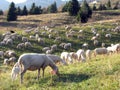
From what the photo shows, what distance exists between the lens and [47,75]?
19531 millimetres

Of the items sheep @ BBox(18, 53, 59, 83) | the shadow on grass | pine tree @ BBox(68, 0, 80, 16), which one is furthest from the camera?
pine tree @ BBox(68, 0, 80, 16)

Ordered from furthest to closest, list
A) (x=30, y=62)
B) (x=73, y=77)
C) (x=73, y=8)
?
(x=73, y=8) < (x=30, y=62) < (x=73, y=77)

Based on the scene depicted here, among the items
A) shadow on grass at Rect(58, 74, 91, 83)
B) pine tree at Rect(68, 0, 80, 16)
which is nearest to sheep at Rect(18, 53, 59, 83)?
shadow on grass at Rect(58, 74, 91, 83)

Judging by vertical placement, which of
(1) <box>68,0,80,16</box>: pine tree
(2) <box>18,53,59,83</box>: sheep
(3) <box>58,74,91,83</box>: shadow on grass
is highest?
(2) <box>18,53,59,83</box>: sheep

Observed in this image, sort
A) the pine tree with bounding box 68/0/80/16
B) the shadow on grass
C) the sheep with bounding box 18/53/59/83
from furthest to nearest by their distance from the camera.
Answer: the pine tree with bounding box 68/0/80/16 < the sheep with bounding box 18/53/59/83 < the shadow on grass

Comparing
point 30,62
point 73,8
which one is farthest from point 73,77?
point 73,8

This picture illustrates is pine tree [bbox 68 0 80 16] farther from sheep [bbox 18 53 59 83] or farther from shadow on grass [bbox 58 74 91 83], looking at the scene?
shadow on grass [bbox 58 74 91 83]

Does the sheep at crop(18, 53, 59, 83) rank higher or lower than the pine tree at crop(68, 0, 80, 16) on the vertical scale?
higher

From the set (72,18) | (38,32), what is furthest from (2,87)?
(72,18)

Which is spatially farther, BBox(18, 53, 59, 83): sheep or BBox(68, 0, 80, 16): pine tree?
BBox(68, 0, 80, 16): pine tree

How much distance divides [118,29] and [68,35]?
33.8 ft

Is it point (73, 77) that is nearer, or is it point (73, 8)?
point (73, 77)

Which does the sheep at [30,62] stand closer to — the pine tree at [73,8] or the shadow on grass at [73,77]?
the shadow on grass at [73,77]

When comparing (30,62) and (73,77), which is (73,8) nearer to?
(30,62)
